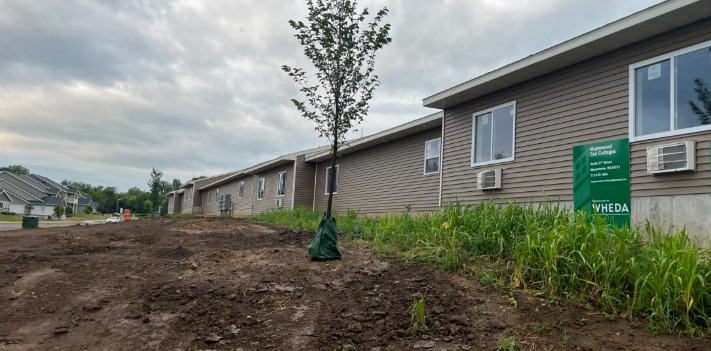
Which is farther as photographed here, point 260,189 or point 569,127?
point 260,189

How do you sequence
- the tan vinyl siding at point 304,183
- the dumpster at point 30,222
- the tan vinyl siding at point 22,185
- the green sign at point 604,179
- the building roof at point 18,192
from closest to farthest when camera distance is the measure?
1. the green sign at point 604,179
2. the dumpster at point 30,222
3. the tan vinyl siding at point 304,183
4. the building roof at point 18,192
5. the tan vinyl siding at point 22,185

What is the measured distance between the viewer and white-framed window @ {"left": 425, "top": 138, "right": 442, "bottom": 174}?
1246 centimetres

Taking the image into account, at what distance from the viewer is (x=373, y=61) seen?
21.0 feet

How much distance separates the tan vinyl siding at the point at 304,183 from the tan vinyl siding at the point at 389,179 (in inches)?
99.7

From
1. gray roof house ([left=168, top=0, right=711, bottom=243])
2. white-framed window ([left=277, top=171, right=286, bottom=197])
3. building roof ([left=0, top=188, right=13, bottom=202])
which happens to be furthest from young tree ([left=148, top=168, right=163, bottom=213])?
building roof ([left=0, top=188, right=13, bottom=202])

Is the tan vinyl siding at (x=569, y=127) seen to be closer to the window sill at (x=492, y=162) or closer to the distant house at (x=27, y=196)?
the window sill at (x=492, y=162)

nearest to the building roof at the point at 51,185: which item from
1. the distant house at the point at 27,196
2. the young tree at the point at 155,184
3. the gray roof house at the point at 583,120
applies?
the distant house at the point at 27,196

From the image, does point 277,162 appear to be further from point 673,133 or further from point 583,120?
point 673,133

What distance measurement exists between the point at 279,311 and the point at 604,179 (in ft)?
18.9

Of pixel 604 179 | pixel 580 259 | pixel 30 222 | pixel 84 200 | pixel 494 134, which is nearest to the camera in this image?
pixel 580 259

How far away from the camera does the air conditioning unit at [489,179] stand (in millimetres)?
9008

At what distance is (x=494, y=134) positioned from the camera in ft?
31.2

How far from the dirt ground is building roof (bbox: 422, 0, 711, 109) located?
4739mm

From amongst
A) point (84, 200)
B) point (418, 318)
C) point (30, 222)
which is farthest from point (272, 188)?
point (84, 200)
